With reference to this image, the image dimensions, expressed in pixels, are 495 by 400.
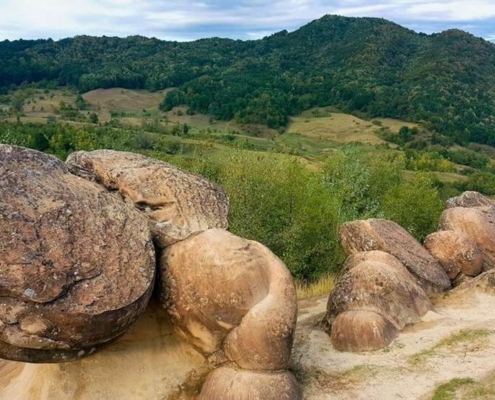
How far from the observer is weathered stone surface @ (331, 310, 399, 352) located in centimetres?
1434

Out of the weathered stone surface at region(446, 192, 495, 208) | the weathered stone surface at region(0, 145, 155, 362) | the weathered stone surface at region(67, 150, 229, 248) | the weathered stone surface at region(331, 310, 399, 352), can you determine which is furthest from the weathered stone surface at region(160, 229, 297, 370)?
the weathered stone surface at region(446, 192, 495, 208)

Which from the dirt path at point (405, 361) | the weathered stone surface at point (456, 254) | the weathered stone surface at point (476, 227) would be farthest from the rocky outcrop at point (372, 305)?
the weathered stone surface at point (476, 227)

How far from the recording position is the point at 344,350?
14531 millimetres

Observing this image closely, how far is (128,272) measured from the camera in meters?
10.7

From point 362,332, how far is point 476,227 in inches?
416

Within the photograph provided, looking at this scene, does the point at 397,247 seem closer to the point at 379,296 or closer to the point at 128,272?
the point at 379,296

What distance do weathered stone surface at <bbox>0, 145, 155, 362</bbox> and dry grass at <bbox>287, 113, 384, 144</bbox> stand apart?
105740mm

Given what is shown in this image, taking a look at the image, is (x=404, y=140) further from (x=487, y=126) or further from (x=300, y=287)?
(x=300, y=287)

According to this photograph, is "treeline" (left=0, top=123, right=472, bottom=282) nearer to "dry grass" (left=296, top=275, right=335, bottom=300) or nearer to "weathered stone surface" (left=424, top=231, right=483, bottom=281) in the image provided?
"dry grass" (left=296, top=275, right=335, bottom=300)

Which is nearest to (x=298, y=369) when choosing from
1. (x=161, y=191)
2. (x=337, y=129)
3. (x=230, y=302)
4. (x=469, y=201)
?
(x=230, y=302)

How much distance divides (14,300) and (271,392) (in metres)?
5.12

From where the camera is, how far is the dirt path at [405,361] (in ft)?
39.8

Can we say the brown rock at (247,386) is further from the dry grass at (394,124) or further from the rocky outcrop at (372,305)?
the dry grass at (394,124)

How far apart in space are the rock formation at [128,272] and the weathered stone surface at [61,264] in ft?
0.07
